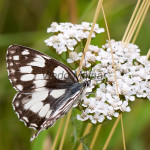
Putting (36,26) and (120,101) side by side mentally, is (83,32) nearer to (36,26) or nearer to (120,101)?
(120,101)

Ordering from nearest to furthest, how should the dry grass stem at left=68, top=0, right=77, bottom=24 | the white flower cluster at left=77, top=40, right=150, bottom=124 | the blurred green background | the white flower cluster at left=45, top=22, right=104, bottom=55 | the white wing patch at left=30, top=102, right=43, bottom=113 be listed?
the white flower cluster at left=77, top=40, right=150, bottom=124
the white wing patch at left=30, top=102, right=43, bottom=113
the white flower cluster at left=45, top=22, right=104, bottom=55
the blurred green background
the dry grass stem at left=68, top=0, right=77, bottom=24

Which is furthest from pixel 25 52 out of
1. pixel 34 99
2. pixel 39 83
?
pixel 34 99

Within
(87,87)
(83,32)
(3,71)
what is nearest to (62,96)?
(87,87)

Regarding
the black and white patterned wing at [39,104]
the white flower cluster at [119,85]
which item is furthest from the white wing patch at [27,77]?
the white flower cluster at [119,85]

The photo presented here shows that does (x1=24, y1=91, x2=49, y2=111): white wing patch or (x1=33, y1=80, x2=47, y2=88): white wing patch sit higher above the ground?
(x1=33, y1=80, x2=47, y2=88): white wing patch

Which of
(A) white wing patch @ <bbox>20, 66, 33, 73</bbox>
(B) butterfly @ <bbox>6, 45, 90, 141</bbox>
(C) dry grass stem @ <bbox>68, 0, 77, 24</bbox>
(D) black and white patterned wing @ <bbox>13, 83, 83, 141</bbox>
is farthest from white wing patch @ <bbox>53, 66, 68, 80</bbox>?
(C) dry grass stem @ <bbox>68, 0, 77, 24</bbox>

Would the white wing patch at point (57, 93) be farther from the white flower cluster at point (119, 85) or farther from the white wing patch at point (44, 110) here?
the white flower cluster at point (119, 85)

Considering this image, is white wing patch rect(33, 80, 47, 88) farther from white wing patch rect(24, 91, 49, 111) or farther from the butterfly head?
the butterfly head

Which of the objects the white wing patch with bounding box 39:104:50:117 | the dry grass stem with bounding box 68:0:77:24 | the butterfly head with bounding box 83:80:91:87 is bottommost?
the white wing patch with bounding box 39:104:50:117
